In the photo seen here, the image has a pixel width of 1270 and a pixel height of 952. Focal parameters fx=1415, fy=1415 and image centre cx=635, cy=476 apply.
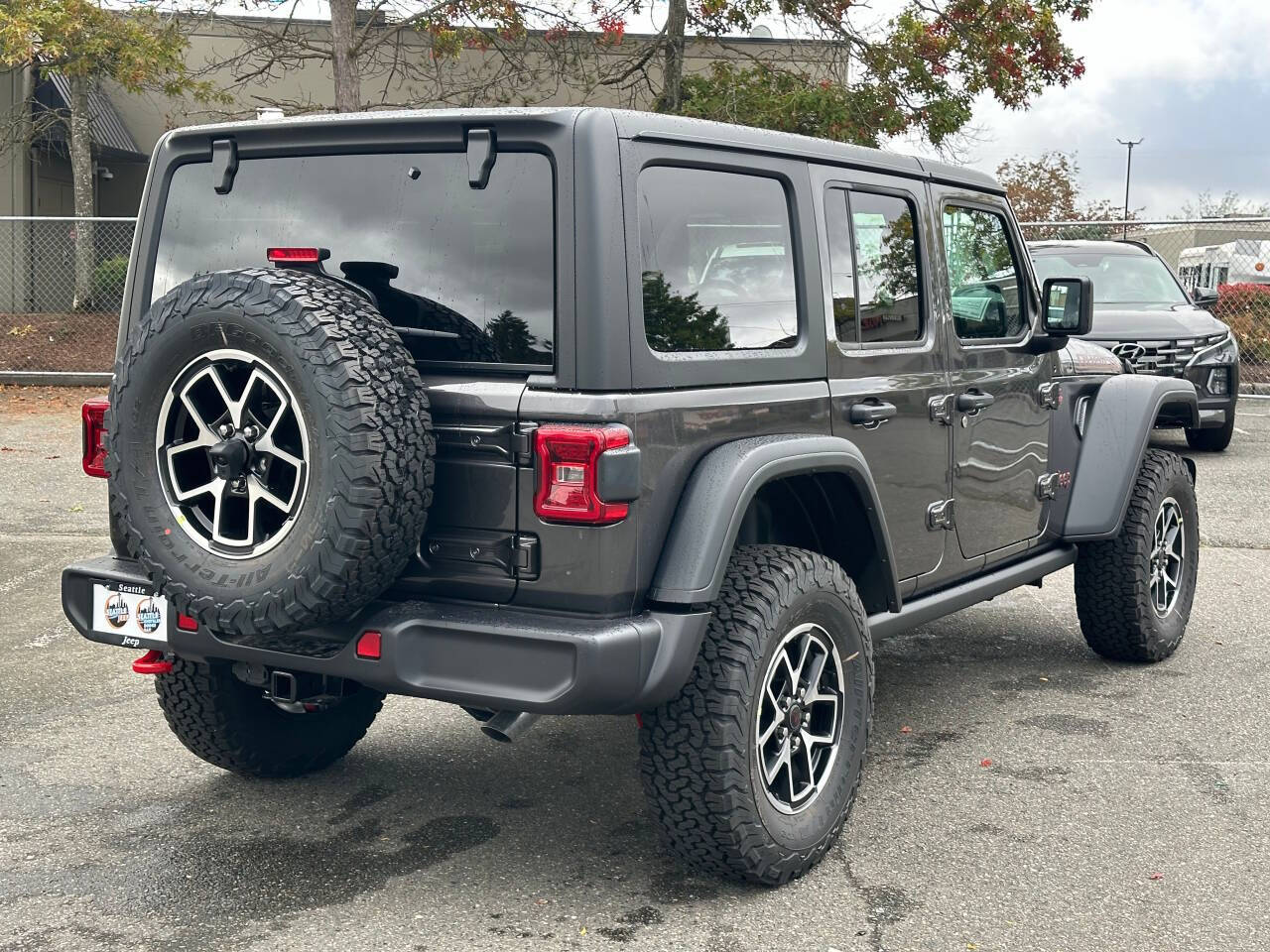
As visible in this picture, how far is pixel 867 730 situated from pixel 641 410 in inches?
49.1

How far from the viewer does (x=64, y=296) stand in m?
16.4

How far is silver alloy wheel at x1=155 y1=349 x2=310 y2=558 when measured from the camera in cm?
320

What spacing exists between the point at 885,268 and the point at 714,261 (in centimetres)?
96

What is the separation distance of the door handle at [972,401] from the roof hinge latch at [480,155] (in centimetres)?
198

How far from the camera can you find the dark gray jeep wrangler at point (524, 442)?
319 centimetres

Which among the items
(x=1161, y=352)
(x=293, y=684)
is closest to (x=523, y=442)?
(x=293, y=684)

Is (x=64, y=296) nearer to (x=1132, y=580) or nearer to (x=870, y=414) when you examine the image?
(x=1132, y=580)

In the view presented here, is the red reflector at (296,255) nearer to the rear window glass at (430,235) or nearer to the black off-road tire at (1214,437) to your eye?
the rear window glass at (430,235)

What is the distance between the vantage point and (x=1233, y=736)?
16.2 ft

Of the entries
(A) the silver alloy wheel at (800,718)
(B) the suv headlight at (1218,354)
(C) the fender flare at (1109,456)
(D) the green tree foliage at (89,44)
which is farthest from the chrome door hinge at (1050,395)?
(D) the green tree foliage at (89,44)

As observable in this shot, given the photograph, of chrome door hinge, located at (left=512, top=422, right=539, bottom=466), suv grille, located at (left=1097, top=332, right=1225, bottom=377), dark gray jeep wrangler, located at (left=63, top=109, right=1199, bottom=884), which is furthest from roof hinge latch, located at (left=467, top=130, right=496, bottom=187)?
suv grille, located at (left=1097, top=332, right=1225, bottom=377)

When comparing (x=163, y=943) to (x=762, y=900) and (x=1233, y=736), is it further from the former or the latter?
(x=1233, y=736)

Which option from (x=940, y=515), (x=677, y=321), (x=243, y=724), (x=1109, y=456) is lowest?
(x=243, y=724)

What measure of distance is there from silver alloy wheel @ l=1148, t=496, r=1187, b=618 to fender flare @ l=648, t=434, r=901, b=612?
2.78m
